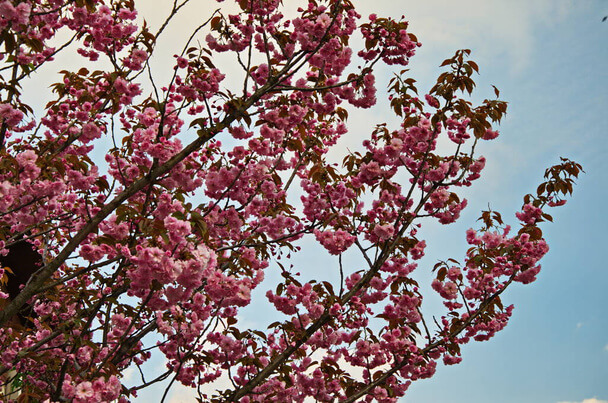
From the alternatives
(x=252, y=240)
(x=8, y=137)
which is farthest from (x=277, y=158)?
(x=8, y=137)

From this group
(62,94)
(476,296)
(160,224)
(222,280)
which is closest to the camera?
(160,224)

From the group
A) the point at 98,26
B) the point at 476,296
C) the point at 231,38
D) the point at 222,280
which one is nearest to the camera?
the point at 222,280

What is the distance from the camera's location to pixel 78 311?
14.5 ft

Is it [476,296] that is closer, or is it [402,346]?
[402,346]

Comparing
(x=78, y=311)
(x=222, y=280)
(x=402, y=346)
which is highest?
(x=402, y=346)

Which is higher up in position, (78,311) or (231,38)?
(231,38)

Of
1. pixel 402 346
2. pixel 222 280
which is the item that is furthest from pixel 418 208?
pixel 222 280

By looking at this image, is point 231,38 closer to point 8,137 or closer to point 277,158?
point 277,158

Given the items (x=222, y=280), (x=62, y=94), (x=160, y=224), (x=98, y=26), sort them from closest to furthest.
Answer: (x=160, y=224)
(x=222, y=280)
(x=98, y=26)
(x=62, y=94)

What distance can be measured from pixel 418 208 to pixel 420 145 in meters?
0.61

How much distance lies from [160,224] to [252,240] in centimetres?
189

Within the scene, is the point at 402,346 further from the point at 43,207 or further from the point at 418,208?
the point at 43,207

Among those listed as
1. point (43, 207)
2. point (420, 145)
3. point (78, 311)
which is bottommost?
point (78, 311)

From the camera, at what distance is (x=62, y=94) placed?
16.8 ft
